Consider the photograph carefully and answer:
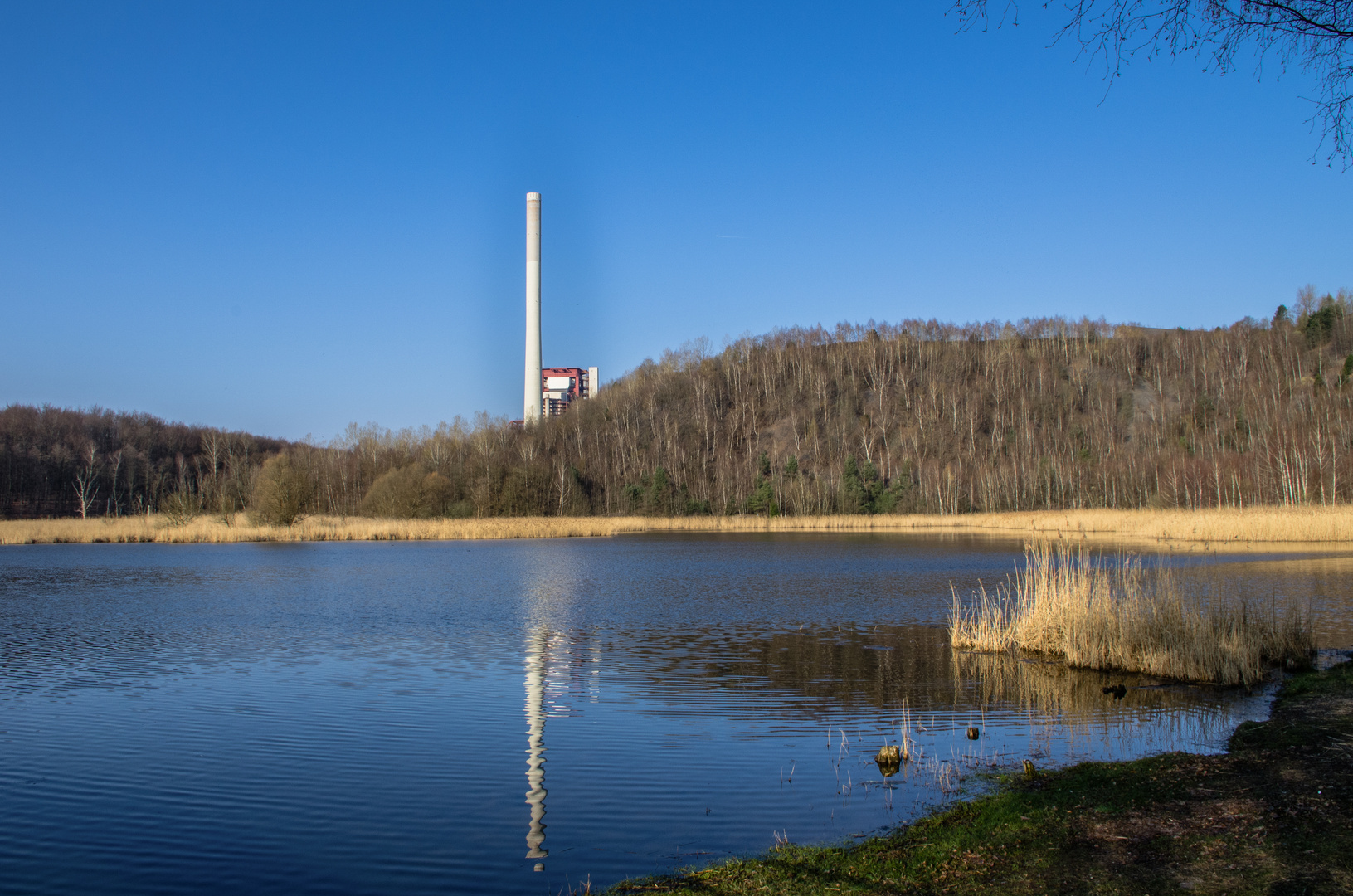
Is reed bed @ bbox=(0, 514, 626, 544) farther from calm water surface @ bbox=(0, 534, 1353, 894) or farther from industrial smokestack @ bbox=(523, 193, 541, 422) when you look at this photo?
industrial smokestack @ bbox=(523, 193, 541, 422)

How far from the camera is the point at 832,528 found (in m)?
54.5

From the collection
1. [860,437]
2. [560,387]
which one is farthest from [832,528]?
[560,387]

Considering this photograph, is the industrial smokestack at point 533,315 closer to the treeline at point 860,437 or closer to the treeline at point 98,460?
the treeline at point 860,437

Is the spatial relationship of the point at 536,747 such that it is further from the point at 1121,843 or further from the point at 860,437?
the point at 860,437

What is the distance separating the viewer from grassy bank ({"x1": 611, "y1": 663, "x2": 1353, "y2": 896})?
4398 mm

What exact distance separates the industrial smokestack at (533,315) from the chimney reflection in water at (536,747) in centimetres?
7900

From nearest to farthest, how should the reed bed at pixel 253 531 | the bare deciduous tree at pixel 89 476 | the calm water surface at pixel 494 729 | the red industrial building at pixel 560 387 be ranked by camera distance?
1. the calm water surface at pixel 494 729
2. the reed bed at pixel 253 531
3. the bare deciduous tree at pixel 89 476
4. the red industrial building at pixel 560 387

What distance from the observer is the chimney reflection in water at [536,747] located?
6.10 m

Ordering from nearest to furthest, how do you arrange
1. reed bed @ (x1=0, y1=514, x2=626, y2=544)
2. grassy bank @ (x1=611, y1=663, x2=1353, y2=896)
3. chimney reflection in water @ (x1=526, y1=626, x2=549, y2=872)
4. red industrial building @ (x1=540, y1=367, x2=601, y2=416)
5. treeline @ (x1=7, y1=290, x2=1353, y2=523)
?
grassy bank @ (x1=611, y1=663, x2=1353, y2=896)
chimney reflection in water @ (x1=526, y1=626, x2=549, y2=872)
reed bed @ (x1=0, y1=514, x2=626, y2=544)
treeline @ (x1=7, y1=290, x2=1353, y2=523)
red industrial building @ (x1=540, y1=367, x2=601, y2=416)

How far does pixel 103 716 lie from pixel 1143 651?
1197 cm

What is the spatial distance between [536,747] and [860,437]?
8298 centimetres

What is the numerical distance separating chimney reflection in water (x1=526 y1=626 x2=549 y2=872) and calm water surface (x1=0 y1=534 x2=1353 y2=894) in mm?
36

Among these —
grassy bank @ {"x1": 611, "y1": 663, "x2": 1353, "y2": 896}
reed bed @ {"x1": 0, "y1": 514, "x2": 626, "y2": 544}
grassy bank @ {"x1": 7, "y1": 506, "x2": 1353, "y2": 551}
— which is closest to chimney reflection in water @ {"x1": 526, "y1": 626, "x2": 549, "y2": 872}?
grassy bank @ {"x1": 611, "y1": 663, "x2": 1353, "y2": 896}

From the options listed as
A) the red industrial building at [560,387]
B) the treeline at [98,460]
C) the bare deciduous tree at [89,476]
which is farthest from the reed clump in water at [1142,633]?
the red industrial building at [560,387]
